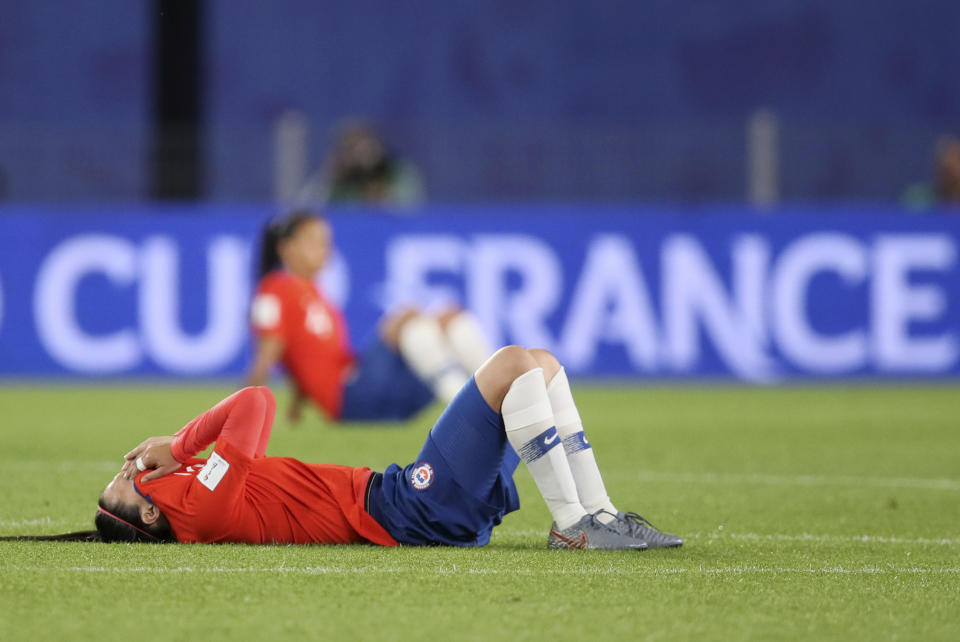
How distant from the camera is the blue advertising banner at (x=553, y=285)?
14.1 metres

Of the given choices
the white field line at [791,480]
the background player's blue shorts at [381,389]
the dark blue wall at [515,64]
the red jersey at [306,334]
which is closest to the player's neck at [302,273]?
the red jersey at [306,334]

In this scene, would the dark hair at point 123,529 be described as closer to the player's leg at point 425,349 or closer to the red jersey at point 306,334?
the player's leg at point 425,349

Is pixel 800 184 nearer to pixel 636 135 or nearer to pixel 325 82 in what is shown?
pixel 636 135

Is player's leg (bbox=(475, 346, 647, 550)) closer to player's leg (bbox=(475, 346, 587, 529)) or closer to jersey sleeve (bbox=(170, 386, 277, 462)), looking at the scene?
player's leg (bbox=(475, 346, 587, 529))

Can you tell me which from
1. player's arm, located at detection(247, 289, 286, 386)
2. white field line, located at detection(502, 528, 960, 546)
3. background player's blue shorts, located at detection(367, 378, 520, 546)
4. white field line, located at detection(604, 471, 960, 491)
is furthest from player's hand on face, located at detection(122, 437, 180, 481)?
player's arm, located at detection(247, 289, 286, 386)

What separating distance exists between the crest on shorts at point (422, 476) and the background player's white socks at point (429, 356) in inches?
201

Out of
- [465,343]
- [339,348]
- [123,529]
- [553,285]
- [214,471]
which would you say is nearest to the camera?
[214,471]

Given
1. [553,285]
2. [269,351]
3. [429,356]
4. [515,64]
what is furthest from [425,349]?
[515,64]

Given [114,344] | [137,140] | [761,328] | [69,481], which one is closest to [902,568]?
[69,481]

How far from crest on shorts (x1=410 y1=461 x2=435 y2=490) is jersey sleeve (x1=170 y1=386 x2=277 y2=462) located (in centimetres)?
51

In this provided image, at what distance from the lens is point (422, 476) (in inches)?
208

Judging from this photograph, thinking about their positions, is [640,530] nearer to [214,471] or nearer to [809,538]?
[809,538]

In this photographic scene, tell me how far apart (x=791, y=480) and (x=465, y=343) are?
127 inches

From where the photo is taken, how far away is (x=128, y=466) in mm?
5289
